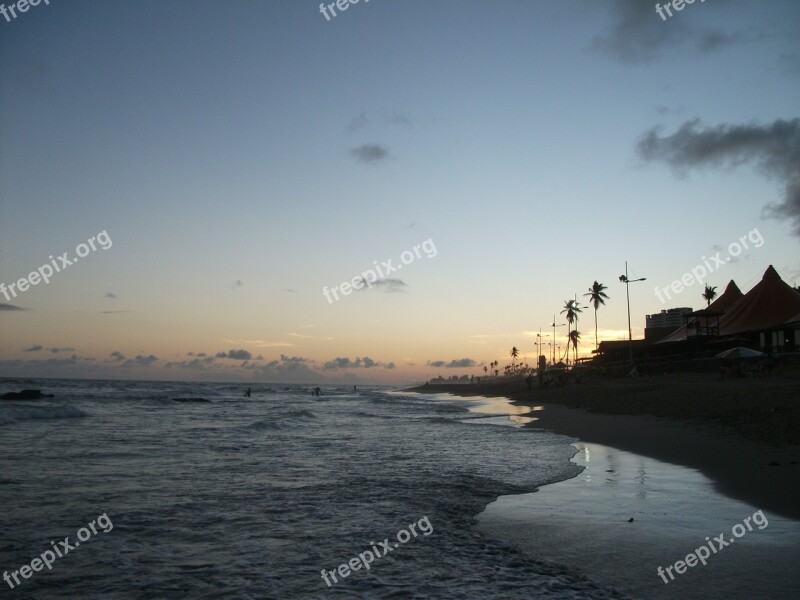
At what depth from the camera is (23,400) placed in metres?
54.2

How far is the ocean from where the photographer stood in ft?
20.0

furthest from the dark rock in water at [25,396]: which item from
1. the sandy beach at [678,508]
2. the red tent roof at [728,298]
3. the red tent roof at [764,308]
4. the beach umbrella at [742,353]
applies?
the red tent roof at [728,298]

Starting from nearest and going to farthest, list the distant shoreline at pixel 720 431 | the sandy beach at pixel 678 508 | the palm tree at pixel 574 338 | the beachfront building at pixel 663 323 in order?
the sandy beach at pixel 678 508 → the distant shoreline at pixel 720 431 → the beachfront building at pixel 663 323 → the palm tree at pixel 574 338

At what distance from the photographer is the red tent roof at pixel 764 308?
165 feet

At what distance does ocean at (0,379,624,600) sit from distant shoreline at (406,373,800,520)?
324 centimetres

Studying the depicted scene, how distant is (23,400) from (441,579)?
61527 mm

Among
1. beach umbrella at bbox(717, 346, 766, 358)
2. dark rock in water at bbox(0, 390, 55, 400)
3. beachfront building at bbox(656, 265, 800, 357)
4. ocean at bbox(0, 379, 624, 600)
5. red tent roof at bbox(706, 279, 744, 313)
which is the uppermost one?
red tent roof at bbox(706, 279, 744, 313)

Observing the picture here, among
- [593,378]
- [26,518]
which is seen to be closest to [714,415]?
[26,518]

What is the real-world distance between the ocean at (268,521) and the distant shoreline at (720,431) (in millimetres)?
3236

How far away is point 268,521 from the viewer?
28.9ft

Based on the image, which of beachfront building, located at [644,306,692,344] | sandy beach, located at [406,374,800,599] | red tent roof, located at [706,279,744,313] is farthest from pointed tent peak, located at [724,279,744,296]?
sandy beach, located at [406,374,800,599]

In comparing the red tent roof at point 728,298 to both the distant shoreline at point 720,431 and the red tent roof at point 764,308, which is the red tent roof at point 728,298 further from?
the distant shoreline at point 720,431

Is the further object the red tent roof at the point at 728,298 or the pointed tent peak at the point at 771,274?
the red tent roof at the point at 728,298

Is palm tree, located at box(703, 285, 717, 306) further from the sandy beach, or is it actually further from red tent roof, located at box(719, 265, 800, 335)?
the sandy beach
